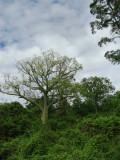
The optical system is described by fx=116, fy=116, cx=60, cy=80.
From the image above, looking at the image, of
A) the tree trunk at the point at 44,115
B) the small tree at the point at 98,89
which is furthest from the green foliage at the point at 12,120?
the small tree at the point at 98,89

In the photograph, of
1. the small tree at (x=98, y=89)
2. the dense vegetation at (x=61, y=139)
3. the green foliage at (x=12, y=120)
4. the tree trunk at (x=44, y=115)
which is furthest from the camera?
the small tree at (x=98, y=89)

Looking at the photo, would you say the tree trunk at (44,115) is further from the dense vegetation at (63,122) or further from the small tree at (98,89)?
the small tree at (98,89)

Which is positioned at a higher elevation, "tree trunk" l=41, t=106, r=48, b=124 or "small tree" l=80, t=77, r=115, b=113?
"small tree" l=80, t=77, r=115, b=113

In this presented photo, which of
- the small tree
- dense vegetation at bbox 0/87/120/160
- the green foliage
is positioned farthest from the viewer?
the small tree

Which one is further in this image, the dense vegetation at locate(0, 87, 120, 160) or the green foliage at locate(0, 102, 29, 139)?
the green foliage at locate(0, 102, 29, 139)

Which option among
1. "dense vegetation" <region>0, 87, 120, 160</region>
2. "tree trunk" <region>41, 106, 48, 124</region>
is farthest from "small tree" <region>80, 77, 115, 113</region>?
"dense vegetation" <region>0, 87, 120, 160</region>

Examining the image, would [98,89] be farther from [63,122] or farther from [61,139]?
[61,139]

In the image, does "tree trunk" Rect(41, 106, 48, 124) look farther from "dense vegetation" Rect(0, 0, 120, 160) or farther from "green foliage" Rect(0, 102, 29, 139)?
"green foliage" Rect(0, 102, 29, 139)

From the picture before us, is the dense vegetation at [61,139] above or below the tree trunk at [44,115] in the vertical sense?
below

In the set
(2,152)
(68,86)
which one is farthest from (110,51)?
(2,152)

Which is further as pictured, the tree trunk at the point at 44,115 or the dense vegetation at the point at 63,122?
the tree trunk at the point at 44,115

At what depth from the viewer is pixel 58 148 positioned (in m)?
7.54

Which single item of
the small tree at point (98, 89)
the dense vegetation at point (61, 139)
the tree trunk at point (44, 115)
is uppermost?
the small tree at point (98, 89)

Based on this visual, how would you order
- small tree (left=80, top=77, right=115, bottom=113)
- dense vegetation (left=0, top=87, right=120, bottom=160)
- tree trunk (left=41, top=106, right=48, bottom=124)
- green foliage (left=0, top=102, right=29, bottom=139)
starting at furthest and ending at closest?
small tree (left=80, top=77, right=115, bottom=113)
tree trunk (left=41, top=106, right=48, bottom=124)
green foliage (left=0, top=102, right=29, bottom=139)
dense vegetation (left=0, top=87, right=120, bottom=160)
